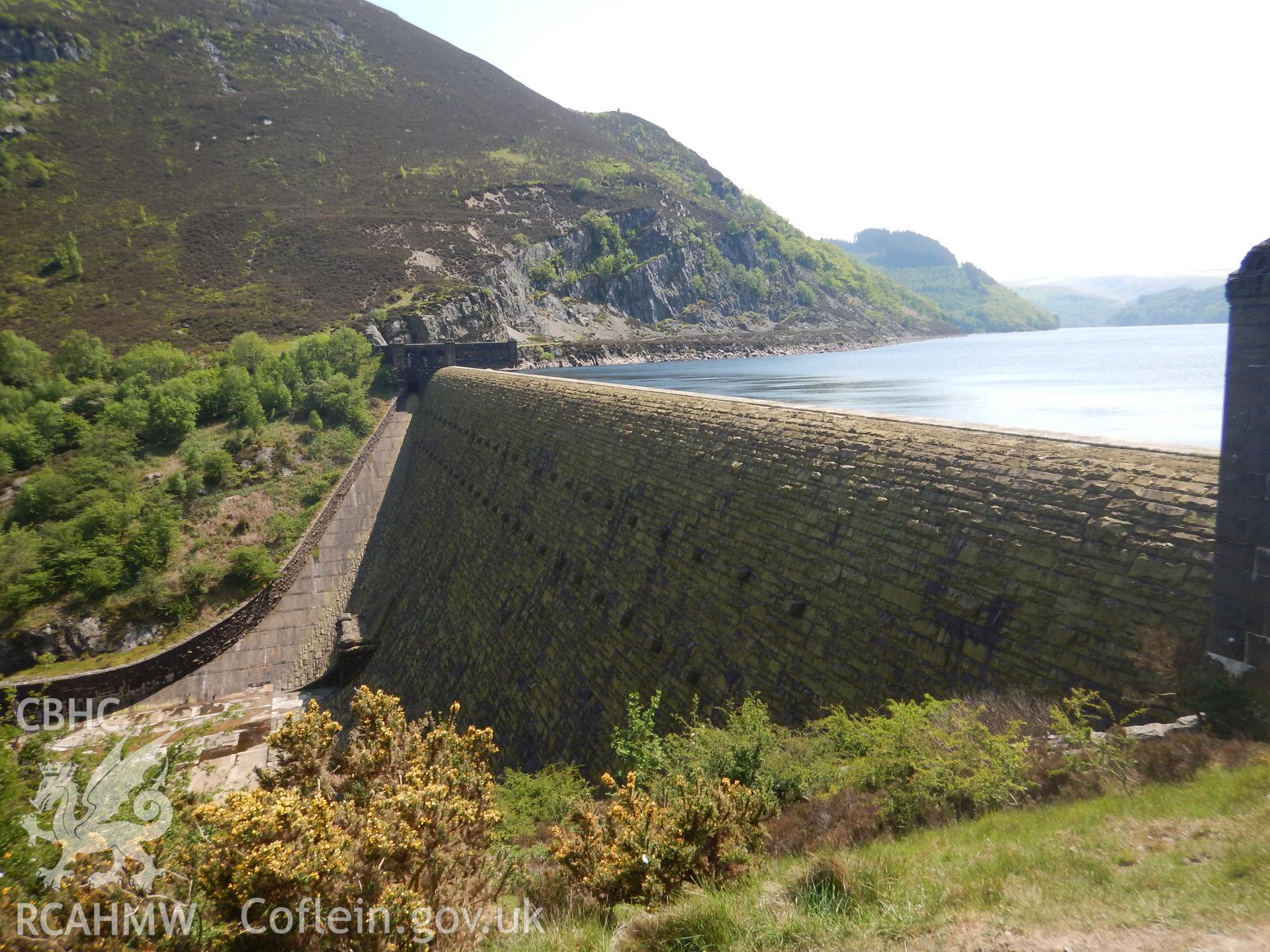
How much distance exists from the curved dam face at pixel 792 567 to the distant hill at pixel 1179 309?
185300 millimetres

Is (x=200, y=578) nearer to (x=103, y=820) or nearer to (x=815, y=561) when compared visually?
(x=103, y=820)

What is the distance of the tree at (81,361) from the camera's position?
131 ft

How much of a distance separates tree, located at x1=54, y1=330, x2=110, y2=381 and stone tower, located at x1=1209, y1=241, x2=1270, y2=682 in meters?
52.0

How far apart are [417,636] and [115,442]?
24134 millimetres

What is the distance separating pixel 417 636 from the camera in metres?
19.8

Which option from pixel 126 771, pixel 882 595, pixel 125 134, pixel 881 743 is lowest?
pixel 126 771

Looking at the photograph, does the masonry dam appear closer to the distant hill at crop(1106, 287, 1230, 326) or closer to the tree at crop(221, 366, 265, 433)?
the tree at crop(221, 366, 265, 433)

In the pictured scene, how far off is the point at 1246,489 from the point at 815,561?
444 centimetres

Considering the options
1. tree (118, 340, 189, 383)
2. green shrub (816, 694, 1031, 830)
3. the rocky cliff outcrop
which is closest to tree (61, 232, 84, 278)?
tree (118, 340, 189, 383)

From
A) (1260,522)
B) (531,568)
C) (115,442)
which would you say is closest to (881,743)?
(1260,522)

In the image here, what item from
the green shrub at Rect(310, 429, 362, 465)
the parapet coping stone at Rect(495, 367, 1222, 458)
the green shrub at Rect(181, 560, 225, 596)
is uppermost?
the parapet coping stone at Rect(495, 367, 1222, 458)

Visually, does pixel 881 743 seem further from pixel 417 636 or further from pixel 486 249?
pixel 486 249

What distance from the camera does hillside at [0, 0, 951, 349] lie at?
57.8m

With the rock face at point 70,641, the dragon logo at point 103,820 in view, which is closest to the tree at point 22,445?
the rock face at point 70,641
